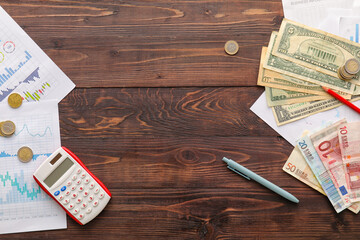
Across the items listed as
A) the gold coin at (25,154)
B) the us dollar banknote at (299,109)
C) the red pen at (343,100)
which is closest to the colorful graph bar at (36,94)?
the gold coin at (25,154)

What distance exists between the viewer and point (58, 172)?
2.69ft

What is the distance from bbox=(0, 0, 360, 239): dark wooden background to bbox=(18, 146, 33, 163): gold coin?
3.5 inches

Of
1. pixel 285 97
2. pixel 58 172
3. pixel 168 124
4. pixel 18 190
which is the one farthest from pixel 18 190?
pixel 285 97

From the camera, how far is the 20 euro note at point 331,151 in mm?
854

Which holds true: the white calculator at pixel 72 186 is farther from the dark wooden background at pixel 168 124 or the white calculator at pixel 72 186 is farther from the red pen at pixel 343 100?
the red pen at pixel 343 100

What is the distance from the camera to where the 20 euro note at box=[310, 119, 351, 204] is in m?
0.85

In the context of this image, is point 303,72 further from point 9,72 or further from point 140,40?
point 9,72

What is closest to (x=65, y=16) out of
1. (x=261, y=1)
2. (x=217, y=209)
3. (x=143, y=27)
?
(x=143, y=27)

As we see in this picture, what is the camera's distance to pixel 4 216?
0.83 metres

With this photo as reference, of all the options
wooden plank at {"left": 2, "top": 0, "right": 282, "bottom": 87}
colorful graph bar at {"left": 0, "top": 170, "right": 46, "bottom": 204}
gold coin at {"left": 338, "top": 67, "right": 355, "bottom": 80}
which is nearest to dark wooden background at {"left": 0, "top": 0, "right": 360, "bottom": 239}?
wooden plank at {"left": 2, "top": 0, "right": 282, "bottom": 87}

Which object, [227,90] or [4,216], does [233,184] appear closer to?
[227,90]

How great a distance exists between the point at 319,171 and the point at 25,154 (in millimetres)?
699

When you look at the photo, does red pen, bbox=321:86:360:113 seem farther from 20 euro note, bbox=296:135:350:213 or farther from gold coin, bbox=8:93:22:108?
gold coin, bbox=8:93:22:108

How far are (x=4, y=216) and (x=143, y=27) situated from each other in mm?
553
